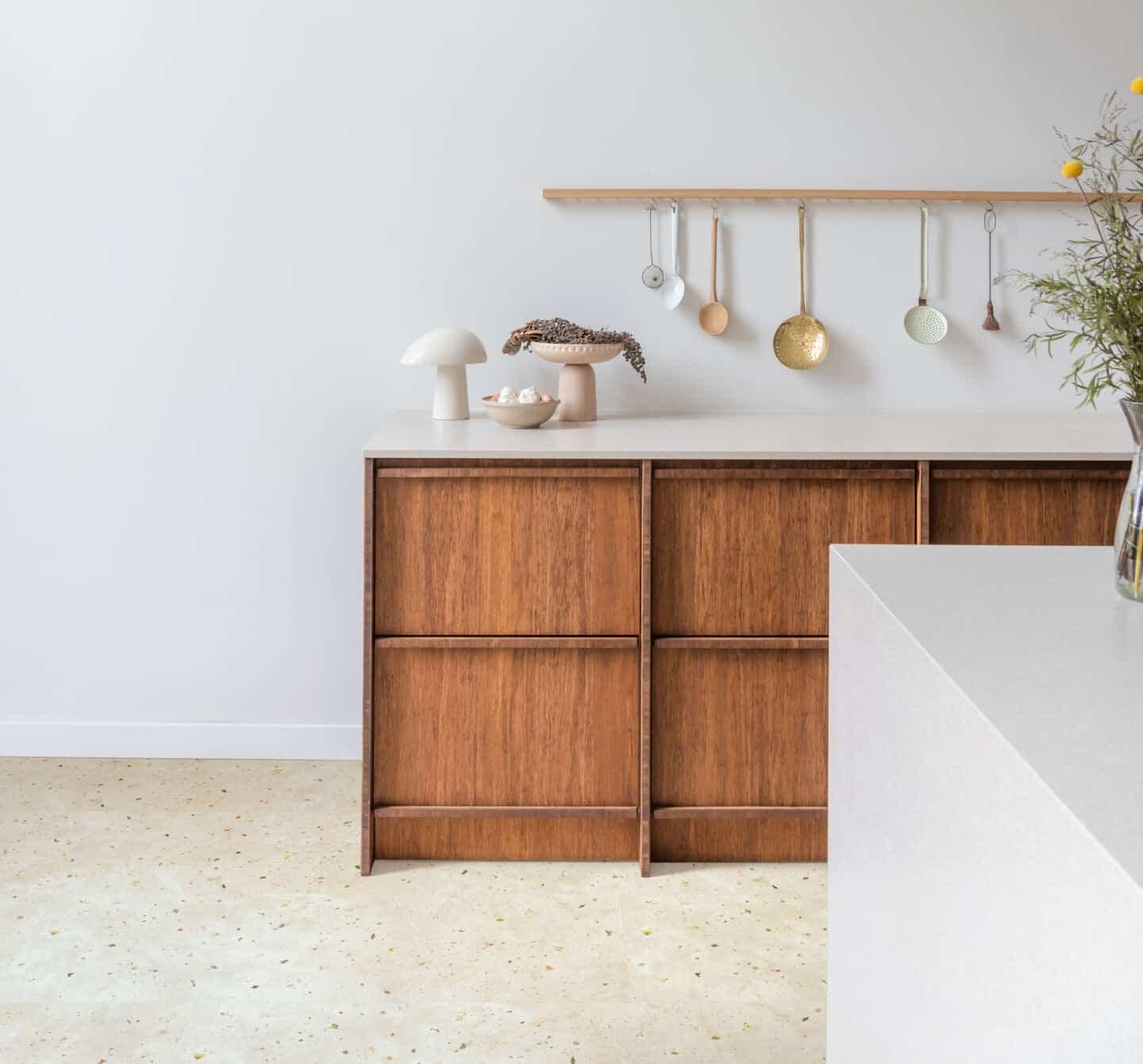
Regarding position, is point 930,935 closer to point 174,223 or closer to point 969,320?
point 969,320

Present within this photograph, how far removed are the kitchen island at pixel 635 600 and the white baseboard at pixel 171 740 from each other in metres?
0.66

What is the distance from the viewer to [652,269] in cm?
297

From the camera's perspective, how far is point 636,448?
2389 millimetres

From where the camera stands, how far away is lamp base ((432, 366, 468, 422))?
2.77 meters

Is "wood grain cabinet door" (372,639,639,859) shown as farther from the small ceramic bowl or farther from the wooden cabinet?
the small ceramic bowl

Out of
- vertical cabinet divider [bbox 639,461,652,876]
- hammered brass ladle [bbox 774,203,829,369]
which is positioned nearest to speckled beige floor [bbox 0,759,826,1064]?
vertical cabinet divider [bbox 639,461,652,876]

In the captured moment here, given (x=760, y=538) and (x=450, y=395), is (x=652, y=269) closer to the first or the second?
(x=450, y=395)

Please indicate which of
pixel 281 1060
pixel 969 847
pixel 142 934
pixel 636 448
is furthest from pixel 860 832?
pixel 142 934

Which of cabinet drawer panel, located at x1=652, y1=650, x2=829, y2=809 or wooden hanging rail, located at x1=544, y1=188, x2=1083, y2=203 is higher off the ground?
wooden hanging rail, located at x1=544, y1=188, x2=1083, y2=203

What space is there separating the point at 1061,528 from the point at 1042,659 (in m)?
1.50

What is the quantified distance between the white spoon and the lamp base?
0.57 m

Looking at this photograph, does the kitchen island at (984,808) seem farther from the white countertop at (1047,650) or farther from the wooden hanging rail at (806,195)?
the wooden hanging rail at (806,195)

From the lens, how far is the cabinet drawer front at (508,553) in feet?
7.89

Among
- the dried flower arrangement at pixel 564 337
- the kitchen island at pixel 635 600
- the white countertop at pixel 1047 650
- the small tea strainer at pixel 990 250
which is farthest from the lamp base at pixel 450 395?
the white countertop at pixel 1047 650
